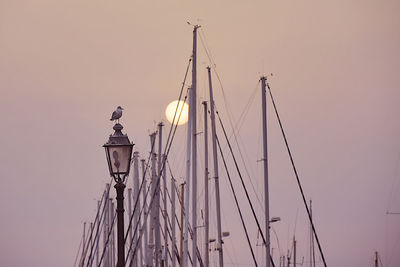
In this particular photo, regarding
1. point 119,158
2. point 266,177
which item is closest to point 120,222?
point 119,158

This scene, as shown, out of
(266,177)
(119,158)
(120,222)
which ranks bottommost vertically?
(120,222)

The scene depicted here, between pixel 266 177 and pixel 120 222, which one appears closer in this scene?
pixel 120 222

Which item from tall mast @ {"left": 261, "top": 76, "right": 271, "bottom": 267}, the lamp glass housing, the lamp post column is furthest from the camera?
tall mast @ {"left": 261, "top": 76, "right": 271, "bottom": 267}

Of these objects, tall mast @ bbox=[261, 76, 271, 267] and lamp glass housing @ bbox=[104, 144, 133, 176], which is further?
tall mast @ bbox=[261, 76, 271, 267]

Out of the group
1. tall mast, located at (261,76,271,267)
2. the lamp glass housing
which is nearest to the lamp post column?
the lamp glass housing

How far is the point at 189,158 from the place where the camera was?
153ft

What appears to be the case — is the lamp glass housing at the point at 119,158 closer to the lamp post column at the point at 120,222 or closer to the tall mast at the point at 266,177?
the lamp post column at the point at 120,222

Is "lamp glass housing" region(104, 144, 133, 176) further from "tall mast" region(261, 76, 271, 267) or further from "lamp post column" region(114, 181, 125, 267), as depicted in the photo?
"tall mast" region(261, 76, 271, 267)

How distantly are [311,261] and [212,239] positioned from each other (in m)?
28.8

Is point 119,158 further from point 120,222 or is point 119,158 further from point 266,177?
point 266,177

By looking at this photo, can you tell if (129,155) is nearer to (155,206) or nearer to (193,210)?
(193,210)

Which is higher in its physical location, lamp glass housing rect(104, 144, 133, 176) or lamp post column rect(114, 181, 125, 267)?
lamp glass housing rect(104, 144, 133, 176)

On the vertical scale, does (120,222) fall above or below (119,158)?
below

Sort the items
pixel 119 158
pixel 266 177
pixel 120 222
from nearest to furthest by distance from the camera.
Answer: pixel 119 158
pixel 120 222
pixel 266 177
